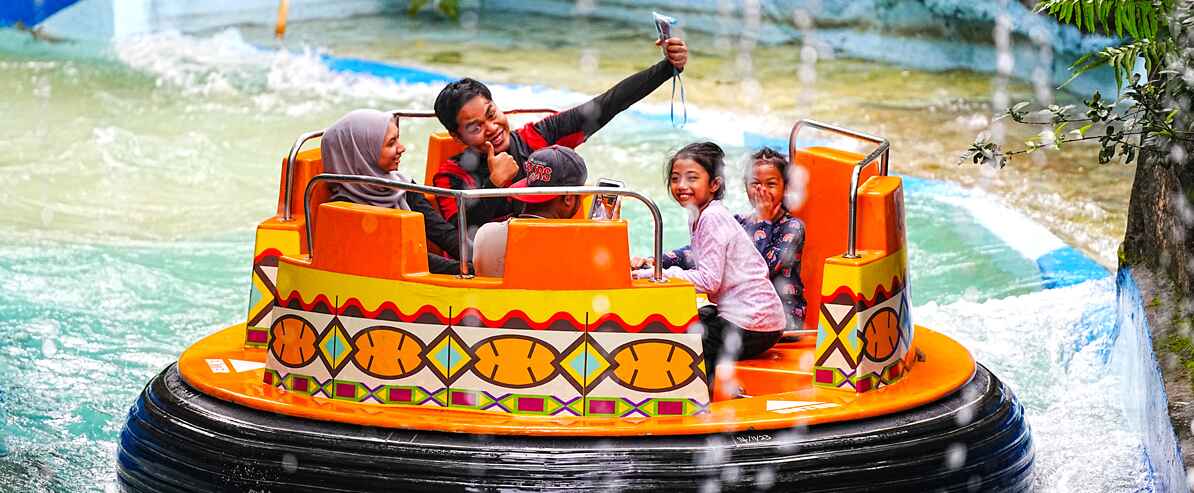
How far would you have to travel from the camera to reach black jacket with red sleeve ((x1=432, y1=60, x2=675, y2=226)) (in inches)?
167

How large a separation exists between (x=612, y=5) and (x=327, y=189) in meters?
13.7

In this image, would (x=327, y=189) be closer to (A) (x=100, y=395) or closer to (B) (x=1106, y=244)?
(A) (x=100, y=395)

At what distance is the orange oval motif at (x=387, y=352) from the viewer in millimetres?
3469

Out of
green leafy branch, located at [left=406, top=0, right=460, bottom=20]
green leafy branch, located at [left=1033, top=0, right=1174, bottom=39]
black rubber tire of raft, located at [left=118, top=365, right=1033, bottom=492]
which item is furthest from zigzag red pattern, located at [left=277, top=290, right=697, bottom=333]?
green leafy branch, located at [left=406, top=0, right=460, bottom=20]

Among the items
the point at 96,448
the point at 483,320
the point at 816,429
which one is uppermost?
the point at 483,320

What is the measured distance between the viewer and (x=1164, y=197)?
4945 mm

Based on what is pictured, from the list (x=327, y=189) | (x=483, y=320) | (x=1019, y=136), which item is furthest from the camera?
(x=1019, y=136)

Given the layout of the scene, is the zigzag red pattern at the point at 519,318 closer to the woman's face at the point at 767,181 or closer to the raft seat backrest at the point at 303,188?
the raft seat backrest at the point at 303,188

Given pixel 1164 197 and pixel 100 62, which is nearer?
pixel 1164 197

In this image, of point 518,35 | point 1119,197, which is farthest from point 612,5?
point 1119,197

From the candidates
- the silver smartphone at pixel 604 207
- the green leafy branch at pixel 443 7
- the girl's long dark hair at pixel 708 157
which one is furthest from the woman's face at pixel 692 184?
the green leafy branch at pixel 443 7

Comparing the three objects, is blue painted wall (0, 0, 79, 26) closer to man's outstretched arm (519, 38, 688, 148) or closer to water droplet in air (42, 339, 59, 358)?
water droplet in air (42, 339, 59, 358)

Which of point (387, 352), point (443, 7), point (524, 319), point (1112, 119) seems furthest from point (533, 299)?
point (443, 7)

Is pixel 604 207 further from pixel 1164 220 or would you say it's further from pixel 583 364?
pixel 1164 220
